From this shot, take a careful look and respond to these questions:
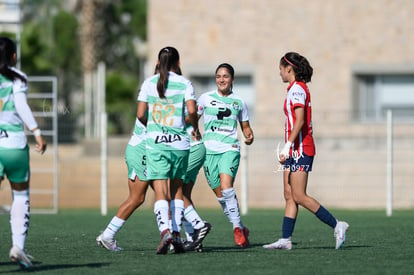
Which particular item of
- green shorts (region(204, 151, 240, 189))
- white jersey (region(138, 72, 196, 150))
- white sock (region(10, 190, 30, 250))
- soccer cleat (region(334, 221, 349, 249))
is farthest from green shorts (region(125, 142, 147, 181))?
soccer cleat (region(334, 221, 349, 249))

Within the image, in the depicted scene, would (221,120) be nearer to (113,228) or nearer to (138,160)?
(138,160)

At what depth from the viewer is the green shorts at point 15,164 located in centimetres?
1002

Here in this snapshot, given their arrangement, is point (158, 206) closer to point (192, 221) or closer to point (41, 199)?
point (192, 221)

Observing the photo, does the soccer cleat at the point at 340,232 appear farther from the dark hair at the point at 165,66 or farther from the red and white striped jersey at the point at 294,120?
the dark hair at the point at 165,66

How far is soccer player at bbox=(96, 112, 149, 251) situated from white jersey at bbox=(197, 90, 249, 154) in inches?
46.7

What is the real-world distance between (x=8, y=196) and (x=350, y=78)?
940cm

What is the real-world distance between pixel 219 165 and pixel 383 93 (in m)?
16.1

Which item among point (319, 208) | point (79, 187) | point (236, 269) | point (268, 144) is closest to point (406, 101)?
point (268, 144)

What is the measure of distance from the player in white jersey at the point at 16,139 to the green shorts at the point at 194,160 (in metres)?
2.75

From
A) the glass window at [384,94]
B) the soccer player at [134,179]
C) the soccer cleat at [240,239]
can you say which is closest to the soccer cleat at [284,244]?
the soccer cleat at [240,239]

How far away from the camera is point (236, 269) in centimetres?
1029

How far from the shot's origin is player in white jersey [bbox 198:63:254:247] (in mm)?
12922

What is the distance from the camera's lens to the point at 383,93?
1115 inches

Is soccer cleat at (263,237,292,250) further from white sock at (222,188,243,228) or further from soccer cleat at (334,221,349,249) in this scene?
white sock at (222,188,243,228)
